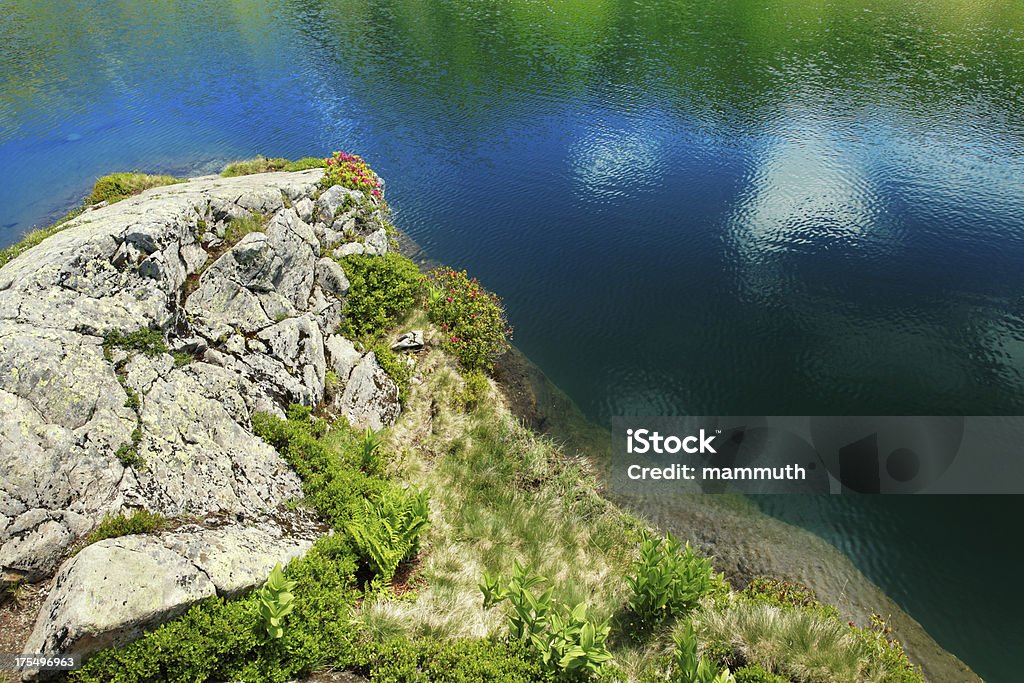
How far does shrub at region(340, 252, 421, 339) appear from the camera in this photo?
22.5 metres

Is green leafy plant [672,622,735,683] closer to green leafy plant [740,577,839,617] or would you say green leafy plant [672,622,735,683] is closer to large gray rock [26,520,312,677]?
green leafy plant [740,577,839,617]

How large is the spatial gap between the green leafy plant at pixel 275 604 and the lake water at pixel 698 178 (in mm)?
14718

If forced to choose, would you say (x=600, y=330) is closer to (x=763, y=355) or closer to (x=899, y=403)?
(x=763, y=355)

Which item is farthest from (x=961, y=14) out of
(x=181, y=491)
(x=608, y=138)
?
(x=181, y=491)

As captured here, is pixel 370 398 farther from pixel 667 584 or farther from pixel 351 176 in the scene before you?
pixel 351 176

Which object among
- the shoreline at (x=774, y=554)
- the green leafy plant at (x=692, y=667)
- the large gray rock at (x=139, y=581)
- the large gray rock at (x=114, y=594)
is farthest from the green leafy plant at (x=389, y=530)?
the shoreline at (x=774, y=554)

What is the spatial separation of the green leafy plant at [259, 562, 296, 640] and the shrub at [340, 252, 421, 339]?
12.2 meters

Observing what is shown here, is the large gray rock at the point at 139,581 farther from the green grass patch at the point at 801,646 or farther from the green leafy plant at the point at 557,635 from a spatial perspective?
the green grass patch at the point at 801,646

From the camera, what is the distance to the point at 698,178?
133 ft

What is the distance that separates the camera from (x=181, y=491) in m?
13.1

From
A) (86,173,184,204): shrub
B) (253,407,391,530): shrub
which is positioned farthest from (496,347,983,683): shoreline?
(86,173,184,204): shrub

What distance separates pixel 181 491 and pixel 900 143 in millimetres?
54069

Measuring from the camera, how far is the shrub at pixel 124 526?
450 inches

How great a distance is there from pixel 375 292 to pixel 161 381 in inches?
378
